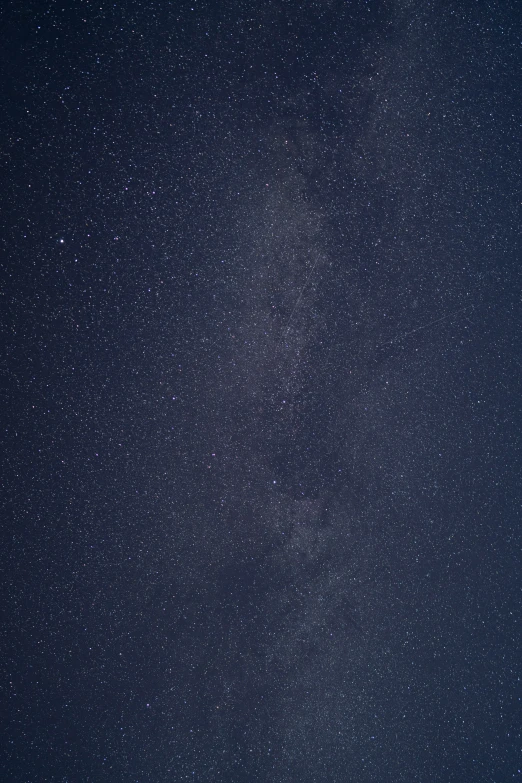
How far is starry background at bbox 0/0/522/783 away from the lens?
739 millimetres

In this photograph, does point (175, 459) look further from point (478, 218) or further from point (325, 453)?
point (478, 218)

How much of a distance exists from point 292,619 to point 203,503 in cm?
26

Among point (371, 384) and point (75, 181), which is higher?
point (75, 181)

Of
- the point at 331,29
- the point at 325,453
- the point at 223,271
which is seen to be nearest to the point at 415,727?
the point at 325,453

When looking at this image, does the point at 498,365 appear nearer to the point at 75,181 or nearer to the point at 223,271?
the point at 223,271

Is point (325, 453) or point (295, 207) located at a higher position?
point (295, 207)

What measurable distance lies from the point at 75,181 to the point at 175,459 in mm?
462

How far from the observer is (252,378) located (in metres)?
0.79

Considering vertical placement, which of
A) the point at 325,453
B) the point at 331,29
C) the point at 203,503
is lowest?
the point at 203,503

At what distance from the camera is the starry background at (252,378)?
2.42 feet

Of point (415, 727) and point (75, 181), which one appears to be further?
point (415, 727)

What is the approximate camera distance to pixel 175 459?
79cm

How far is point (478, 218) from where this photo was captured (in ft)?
2.78

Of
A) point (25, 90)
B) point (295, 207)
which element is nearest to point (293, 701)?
point (295, 207)
